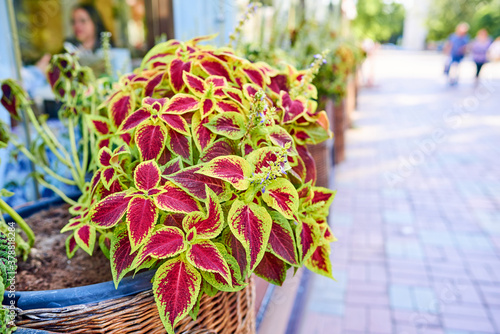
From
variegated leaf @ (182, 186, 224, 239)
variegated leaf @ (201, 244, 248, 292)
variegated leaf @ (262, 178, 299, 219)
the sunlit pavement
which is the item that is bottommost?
the sunlit pavement

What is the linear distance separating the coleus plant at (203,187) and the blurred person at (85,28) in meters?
3.11

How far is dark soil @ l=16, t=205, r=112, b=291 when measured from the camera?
84 cm

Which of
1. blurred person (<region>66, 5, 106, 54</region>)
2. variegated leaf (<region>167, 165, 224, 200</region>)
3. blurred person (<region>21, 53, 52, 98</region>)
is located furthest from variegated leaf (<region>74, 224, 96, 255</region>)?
blurred person (<region>66, 5, 106, 54</region>)

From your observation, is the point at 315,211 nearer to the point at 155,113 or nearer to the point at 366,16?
the point at 155,113

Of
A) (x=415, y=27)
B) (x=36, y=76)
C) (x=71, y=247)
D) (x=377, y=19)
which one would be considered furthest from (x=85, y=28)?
(x=415, y=27)

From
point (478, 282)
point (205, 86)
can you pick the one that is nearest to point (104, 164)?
point (205, 86)

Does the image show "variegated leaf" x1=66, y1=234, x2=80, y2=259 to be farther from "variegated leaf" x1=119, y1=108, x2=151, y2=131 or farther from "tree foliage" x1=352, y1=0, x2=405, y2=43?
"tree foliage" x1=352, y1=0, x2=405, y2=43

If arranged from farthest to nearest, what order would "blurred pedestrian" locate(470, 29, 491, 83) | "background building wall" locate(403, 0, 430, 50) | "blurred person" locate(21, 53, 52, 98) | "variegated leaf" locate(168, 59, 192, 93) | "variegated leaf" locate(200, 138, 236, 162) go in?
"background building wall" locate(403, 0, 430, 50), "blurred pedestrian" locate(470, 29, 491, 83), "blurred person" locate(21, 53, 52, 98), "variegated leaf" locate(168, 59, 192, 93), "variegated leaf" locate(200, 138, 236, 162)

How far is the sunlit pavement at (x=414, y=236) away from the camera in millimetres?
2145

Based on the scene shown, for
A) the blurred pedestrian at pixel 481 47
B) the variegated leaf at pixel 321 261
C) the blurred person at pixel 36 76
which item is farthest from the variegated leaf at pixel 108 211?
the blurred pedestrian at pixel 481 47

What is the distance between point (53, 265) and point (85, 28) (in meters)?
3.28

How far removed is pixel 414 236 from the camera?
9.64 feet

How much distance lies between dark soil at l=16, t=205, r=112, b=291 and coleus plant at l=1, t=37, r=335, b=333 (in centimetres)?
9

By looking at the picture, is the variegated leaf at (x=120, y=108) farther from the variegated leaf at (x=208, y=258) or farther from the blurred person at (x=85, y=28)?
the blurred person at (x=85, y=28)
